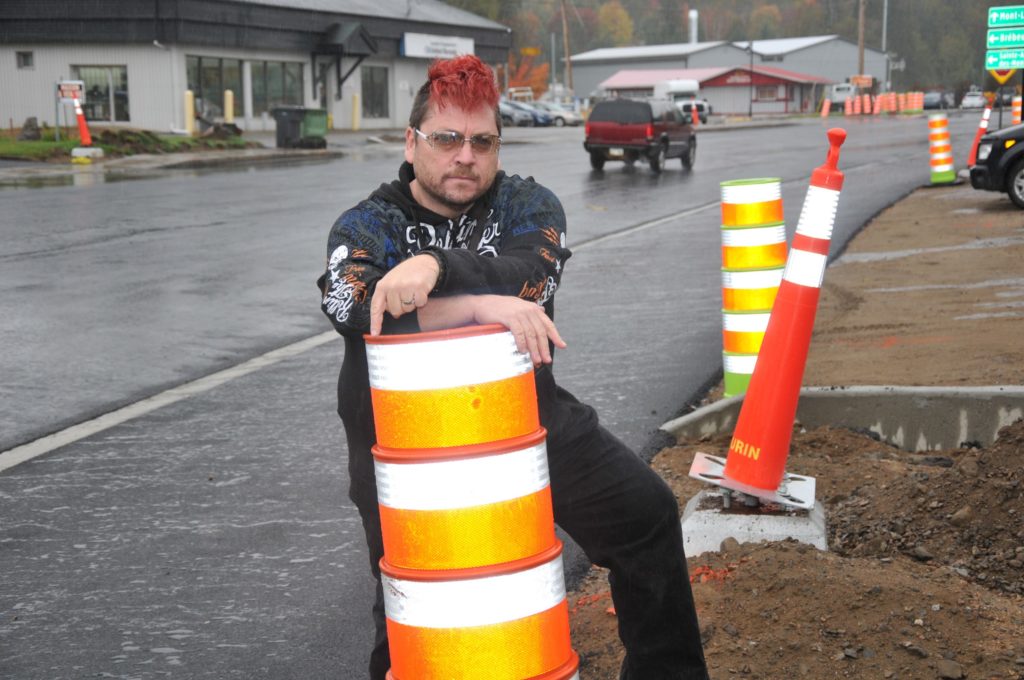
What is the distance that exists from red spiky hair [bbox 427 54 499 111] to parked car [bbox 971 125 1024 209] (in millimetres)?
15782

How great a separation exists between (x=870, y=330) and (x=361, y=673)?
572 centimetres

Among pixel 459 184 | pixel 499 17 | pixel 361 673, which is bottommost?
pixel 361 673

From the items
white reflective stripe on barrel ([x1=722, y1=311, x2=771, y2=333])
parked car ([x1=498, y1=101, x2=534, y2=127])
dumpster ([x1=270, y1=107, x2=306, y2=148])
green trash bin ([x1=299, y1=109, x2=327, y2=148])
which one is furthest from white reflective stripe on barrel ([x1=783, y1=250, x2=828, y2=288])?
parked car ([x1=498, y1=101, x2=534, y2=127])

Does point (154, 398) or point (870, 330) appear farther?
point (870, 330)

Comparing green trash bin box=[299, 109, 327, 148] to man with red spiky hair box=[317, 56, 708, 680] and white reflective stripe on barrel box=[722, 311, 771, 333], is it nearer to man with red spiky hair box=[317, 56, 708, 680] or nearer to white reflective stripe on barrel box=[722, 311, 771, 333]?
white reflective stripe on barrel box=[722, 311, 771, 333]

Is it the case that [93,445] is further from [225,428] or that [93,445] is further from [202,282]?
[202,282]

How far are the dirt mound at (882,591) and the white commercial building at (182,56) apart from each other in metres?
40.3

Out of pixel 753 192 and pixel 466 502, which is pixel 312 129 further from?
pixel 466 502

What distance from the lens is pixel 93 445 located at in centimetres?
637

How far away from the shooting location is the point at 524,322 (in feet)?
8.34

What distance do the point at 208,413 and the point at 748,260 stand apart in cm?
299

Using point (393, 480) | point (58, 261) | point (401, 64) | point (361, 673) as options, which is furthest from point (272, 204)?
point (401, 64)

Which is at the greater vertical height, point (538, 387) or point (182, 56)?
point (182, 56)

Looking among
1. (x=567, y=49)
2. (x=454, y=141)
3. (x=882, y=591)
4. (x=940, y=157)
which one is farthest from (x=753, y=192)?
(x=567, y=49)
